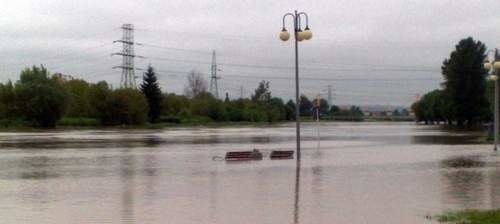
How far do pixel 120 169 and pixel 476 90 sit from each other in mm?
88422

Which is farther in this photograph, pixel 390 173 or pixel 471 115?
pixel 471 115

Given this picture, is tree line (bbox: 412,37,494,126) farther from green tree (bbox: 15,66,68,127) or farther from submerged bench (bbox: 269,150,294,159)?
submerged bench (bbox: 269,150,294,159)

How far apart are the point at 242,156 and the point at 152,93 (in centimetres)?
8328

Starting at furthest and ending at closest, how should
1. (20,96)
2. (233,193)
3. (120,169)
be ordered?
(20,96) < (120,169) < (233,193)

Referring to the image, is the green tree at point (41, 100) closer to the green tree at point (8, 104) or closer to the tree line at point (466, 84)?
the green tree at point (8, 104)

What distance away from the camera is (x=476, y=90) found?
104 meters

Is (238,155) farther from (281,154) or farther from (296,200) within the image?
(296,200)

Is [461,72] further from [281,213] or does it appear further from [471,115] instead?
[281,213]

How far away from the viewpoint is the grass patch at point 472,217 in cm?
1167

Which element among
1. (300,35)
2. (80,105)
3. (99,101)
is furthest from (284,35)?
(80,105)

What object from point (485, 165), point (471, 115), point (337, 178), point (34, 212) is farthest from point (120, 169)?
point (471, 115)

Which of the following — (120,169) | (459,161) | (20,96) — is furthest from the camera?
(20,96)

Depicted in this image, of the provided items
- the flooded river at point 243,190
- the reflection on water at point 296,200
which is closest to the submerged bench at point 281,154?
the flooded river at point 243,190

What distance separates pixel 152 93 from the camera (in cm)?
11081
